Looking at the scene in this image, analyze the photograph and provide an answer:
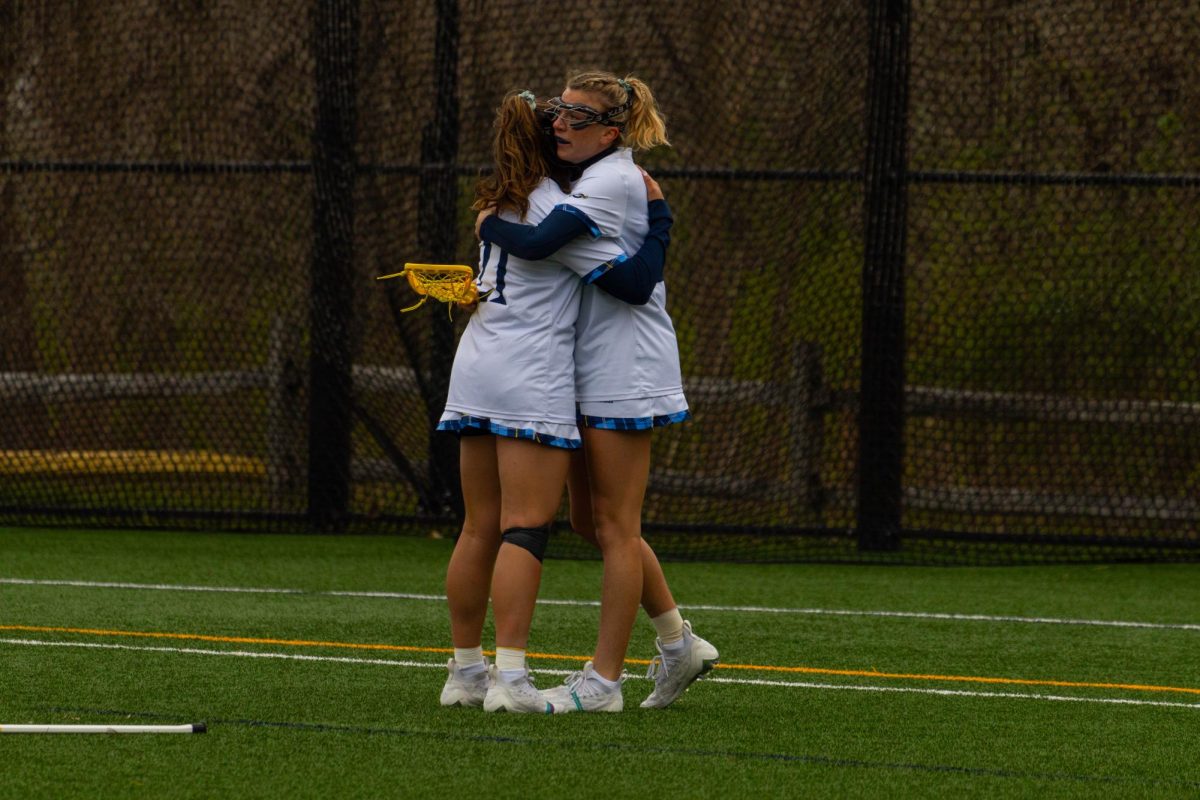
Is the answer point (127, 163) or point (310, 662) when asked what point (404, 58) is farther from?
point (310, 662)

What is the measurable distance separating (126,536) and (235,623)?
365 centimetres

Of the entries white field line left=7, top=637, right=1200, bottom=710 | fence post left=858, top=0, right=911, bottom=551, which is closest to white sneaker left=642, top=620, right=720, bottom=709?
white field line left=7, top=637, right=1200, bottom=710

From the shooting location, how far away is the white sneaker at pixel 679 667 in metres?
5.42

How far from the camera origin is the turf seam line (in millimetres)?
4578

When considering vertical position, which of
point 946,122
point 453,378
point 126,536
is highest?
point 946,122

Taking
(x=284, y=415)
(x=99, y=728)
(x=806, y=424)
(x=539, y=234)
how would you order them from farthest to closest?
(x=284, y=415), (x=806, y=424), (x=539, y=234), (x=99, y=728)

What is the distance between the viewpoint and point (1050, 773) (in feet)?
15.1

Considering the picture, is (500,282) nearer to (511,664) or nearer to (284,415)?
→ (511,664)

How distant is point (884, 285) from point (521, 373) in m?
5.54

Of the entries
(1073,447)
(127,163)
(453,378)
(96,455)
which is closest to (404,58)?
(127,163)

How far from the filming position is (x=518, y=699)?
520 centimetres

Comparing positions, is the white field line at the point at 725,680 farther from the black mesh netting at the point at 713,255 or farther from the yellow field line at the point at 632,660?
the black mesh netting at the point at 713,255

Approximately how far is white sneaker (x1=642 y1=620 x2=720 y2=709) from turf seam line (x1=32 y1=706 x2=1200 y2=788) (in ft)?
1.83

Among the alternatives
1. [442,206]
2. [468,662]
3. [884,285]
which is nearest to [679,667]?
[468,662]
